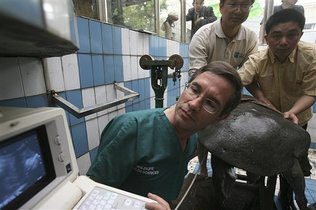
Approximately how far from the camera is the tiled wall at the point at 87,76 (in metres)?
0.95

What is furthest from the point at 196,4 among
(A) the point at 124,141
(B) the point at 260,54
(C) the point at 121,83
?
(A) the point at 124,141

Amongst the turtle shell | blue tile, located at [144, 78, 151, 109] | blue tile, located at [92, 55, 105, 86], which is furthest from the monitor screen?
blue tile, located at [144, 78, 151, 109]

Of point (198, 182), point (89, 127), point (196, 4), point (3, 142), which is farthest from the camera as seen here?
point (196, 4)

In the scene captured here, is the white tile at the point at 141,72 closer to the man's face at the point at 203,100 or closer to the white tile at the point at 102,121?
the white tile at the point at 102,121

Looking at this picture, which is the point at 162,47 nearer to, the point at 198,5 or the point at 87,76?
the point at 87,76

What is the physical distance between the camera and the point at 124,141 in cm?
86

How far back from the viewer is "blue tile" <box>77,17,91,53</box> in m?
1.29

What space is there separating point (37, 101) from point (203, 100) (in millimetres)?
774

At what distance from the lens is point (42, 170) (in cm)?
52

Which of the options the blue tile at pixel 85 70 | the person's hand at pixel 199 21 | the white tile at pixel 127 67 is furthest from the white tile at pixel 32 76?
the person's hand at pixel 199 21

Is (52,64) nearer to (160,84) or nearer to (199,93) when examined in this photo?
(199,93)

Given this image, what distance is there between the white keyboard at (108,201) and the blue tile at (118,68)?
1219 mm

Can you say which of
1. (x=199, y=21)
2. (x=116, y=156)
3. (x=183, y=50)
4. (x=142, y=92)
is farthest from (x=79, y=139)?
(x=199, y=21)

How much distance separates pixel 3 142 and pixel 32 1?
0.31 m
